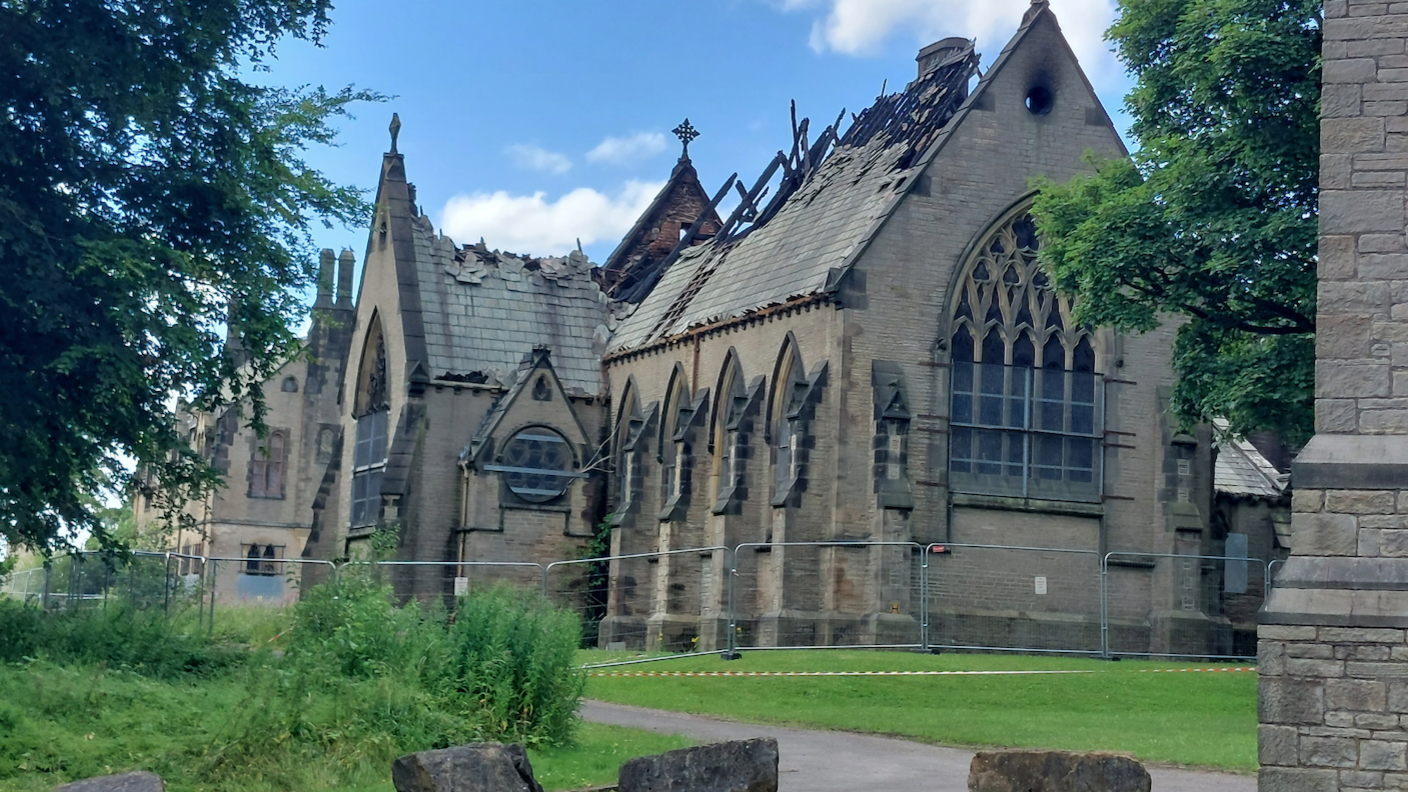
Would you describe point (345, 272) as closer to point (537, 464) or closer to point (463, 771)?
point (537, 464)

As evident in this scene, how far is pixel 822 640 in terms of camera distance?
33.5 meters

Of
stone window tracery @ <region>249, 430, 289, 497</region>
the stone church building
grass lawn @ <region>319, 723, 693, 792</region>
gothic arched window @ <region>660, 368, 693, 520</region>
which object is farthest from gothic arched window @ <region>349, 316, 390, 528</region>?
grass lawn @ <region>319, 723, 693, 792</region>

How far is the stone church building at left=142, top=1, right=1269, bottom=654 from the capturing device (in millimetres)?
34438

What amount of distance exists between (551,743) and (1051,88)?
70.8ft

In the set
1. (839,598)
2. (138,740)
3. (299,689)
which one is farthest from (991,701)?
(138,740)

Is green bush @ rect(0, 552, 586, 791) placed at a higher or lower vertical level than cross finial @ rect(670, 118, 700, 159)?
lower

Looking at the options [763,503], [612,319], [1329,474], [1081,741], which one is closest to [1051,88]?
[763,503]

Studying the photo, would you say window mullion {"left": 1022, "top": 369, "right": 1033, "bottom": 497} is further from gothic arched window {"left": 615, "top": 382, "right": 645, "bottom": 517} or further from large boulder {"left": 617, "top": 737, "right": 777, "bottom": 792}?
large boulder {"left": 617, "top": 737, "right": 777, "bottom": 792}

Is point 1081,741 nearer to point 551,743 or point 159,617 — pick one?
point 551,743

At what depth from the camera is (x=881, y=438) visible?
→ 3419 centimetres

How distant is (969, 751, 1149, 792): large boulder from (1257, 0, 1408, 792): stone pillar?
62.5 inches

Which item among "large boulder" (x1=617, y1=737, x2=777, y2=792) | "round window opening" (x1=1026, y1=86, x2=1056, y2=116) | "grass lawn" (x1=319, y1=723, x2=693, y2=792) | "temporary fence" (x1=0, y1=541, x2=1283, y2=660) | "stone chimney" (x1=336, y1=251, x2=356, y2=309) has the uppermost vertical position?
"stone chimney" (x1=336, y1=251, x2=356, y2=309)

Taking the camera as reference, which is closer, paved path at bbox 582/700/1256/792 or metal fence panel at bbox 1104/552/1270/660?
paved path at bbox 582/700/1256/792

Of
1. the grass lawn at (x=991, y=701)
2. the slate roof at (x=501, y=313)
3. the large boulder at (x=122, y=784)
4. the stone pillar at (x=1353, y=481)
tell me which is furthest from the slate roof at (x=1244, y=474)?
the large boulder at (x=122, y=784)
